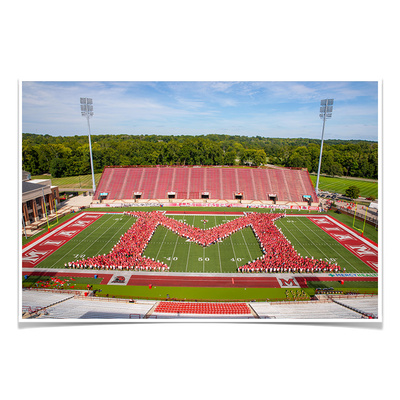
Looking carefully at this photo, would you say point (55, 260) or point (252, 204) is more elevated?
point (252, 204)

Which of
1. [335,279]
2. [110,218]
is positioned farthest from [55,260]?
[335,279]

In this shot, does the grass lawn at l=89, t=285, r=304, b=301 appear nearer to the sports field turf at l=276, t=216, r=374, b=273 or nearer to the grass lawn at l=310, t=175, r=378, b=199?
the sports field turf at l=276, t=216, r=374, b=273

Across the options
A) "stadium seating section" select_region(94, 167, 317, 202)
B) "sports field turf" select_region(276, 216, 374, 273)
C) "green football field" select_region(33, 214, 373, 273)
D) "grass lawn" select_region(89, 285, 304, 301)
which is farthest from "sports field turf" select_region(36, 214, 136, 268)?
"sports field turf" select_region(276, 216, 374, 273)

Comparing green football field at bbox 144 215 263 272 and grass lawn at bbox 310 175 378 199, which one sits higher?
grass lawn at bbox 310 175 378 199

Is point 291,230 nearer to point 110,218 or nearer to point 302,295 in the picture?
point 302,295

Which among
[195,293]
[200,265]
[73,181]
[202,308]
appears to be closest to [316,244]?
[200,265]
